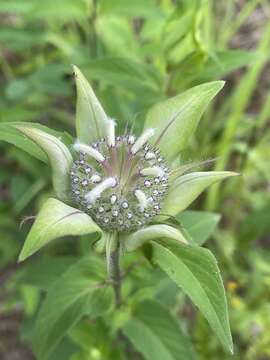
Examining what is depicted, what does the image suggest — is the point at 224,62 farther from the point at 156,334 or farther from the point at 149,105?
the point at 156,334

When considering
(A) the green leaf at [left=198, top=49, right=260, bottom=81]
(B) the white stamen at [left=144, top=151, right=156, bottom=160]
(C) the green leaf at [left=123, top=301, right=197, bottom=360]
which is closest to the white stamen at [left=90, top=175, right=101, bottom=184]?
(B) the white stamen at [left=144, top=151, right=156, bottom=160]

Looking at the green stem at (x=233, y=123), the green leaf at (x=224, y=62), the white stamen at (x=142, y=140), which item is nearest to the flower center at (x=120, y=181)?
the white stamen at (x=142, y=140)

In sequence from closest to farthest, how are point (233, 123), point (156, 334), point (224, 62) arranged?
point (156, 334) < point (224, 62) < point (233, 123)

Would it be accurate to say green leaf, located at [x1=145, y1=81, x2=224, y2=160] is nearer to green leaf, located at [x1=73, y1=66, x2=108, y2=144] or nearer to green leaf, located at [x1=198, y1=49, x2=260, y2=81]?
green leaf, located at [x1=73, y1=66, x2=108, y2=144]

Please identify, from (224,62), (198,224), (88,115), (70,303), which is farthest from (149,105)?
(70,303)

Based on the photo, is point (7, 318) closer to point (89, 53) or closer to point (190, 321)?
point (190, 321)

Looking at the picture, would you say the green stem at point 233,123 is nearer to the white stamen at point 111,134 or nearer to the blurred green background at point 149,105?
the blurred green background at point 149,105
